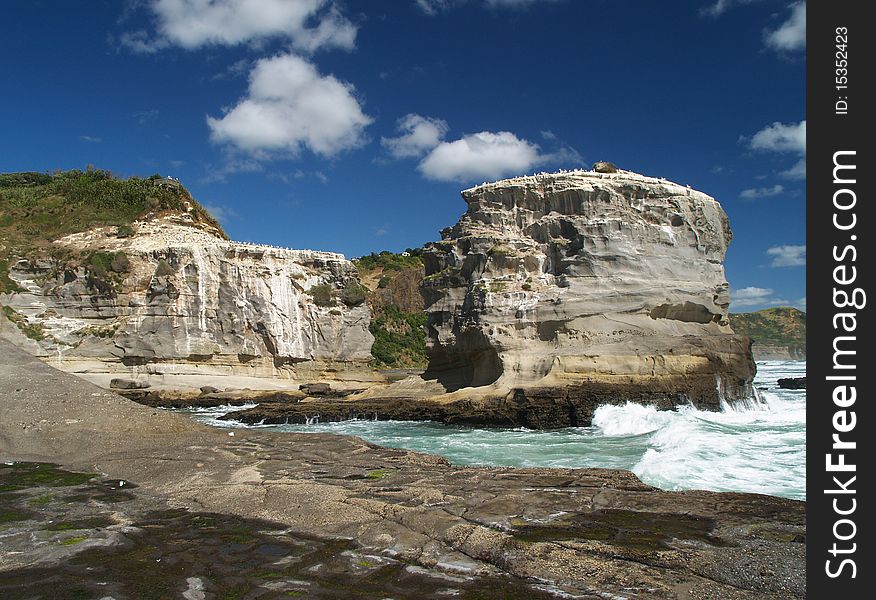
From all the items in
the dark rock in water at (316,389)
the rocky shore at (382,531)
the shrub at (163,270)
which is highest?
the shrub at (163,270)

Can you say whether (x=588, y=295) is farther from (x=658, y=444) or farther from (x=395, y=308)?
(x=395, y=308)

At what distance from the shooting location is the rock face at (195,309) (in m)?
31.8

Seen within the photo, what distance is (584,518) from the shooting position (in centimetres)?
666

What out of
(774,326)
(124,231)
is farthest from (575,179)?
(774,326)

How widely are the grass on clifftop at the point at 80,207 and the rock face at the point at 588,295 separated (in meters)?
23.8

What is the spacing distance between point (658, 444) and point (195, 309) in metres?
27.0

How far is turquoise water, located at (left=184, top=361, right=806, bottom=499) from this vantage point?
11.2 m

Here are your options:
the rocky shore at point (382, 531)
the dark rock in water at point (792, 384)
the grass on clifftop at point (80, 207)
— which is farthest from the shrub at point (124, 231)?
the dark rock in water at point (792, 384)

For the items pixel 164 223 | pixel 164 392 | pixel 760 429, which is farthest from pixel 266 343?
pixel 760 429

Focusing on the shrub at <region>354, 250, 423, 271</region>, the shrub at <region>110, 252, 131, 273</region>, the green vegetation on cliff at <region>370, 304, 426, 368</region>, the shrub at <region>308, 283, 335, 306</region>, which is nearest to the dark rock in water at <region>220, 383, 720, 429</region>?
the shrub at <region>308, 283, 335, 306</region>

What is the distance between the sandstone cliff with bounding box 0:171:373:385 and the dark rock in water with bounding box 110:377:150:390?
80cm

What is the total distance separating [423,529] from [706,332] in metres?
20.6

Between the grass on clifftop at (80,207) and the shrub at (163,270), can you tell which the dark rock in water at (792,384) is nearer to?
the shrub at (163,270)

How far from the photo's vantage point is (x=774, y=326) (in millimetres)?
105062
